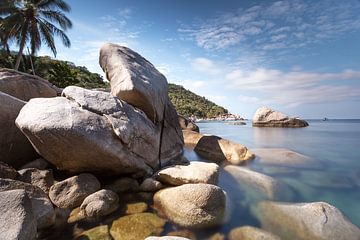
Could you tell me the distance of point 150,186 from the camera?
23.2 ft

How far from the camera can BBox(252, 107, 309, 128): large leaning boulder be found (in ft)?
134

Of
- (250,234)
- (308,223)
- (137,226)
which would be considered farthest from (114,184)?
(308,223)

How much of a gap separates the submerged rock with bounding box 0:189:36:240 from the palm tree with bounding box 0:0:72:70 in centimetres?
2536

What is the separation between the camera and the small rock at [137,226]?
195 inches

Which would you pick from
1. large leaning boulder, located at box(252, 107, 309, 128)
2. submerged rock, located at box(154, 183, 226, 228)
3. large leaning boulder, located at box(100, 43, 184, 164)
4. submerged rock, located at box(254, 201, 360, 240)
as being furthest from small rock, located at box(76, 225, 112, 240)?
large leaning boulder, located at box(252, 107, 309, 128)

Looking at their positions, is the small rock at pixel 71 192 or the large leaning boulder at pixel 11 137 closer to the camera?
the small rock at pixel 71 192

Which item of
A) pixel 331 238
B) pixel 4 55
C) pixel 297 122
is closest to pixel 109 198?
pixel 331 238

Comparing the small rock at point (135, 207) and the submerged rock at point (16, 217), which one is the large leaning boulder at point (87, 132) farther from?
the submerged rock at point (16, 217)

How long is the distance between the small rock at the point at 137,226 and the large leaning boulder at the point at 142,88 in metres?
3.82

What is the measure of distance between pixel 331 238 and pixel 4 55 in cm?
3872

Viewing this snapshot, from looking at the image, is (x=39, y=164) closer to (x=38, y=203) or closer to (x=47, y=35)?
(x=38, y=203)

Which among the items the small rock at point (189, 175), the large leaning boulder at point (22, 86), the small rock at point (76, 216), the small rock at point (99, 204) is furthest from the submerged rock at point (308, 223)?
the large leaning boulder at point (22, 86)

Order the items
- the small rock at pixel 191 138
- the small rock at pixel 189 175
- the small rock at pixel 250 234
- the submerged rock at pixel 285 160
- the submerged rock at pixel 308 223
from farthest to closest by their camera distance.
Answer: the small rock at pixel 191 138
the submerged rock at pixel 285 160
the small rock at pixel 189 175
the submerged rock at pixel 308 223
the small rock at pixel 250 234

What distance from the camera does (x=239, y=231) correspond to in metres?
5.31
